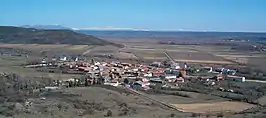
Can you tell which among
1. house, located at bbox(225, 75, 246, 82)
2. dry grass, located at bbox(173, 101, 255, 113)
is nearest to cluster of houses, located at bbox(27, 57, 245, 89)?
house, located at bbox(225, 75, 246, 82)

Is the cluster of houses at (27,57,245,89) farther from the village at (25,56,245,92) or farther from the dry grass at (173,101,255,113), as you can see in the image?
the dry grass at (173,101,255,113)

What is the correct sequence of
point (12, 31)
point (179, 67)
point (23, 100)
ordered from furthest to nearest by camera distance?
point (12, 31)
point (179, 67)
point (23, 100)

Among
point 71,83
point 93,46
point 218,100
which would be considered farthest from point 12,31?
point 218,100

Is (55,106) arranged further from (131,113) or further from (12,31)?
(12,31)

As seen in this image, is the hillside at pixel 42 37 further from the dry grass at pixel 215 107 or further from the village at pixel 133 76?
the dry grass at pixel 215 107

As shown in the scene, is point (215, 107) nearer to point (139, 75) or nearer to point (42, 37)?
point (139, 75)

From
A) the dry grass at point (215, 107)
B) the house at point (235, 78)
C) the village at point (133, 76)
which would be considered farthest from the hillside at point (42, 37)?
the dry grass at point (215, 107)
